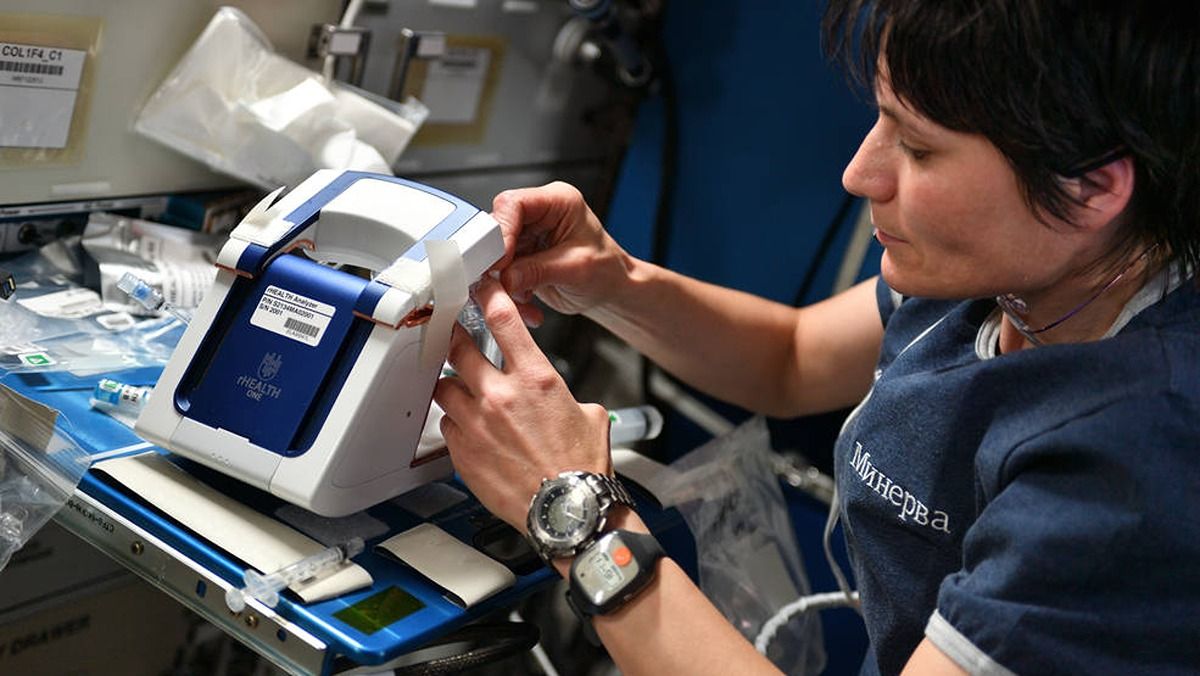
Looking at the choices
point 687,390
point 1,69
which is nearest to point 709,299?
point 687,390

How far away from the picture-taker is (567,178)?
2041 millimetres

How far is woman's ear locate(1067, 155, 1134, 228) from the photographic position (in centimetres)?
87

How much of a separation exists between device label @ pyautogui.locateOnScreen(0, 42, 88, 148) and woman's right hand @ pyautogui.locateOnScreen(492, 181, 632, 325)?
0.51m

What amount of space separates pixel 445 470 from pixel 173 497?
0.83 ft

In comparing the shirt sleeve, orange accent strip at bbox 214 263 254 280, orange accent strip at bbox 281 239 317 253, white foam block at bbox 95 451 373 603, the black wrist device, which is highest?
the shirt sleeve

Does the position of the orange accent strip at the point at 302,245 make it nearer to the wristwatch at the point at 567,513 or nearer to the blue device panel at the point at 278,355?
the blue device panel at the point at 278,355

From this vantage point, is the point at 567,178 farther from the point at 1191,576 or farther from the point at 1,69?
the point at 1191,576

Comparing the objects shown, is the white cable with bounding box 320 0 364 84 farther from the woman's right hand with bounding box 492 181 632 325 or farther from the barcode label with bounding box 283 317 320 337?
the barcode label with bounding box 283 317 320 337

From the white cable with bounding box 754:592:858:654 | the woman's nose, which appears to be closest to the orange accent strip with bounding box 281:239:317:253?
the woman's nose

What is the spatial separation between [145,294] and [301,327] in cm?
36

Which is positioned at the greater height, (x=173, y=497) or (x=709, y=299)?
(x=709, y=299)

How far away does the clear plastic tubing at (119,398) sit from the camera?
45.9 inches

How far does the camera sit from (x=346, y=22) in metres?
1.54

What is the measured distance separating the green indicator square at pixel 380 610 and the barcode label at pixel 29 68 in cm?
72
